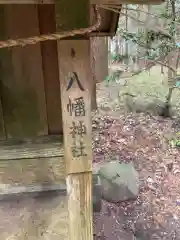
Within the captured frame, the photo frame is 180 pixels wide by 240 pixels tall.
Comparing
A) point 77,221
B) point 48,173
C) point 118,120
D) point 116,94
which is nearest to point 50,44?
point 48,173

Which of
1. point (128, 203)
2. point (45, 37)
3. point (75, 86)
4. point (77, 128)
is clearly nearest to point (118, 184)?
point (128, 203)

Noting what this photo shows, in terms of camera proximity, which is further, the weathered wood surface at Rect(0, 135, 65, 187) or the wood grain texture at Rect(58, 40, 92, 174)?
the weathered wood surface at Rect(0, 135, 65, 187)

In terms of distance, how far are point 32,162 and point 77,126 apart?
509 mm

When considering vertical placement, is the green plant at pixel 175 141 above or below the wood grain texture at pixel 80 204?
below

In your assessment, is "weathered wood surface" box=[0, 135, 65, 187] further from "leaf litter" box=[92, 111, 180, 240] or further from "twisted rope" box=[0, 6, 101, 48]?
"leaf litter" box=[92, 111, 180, 240]

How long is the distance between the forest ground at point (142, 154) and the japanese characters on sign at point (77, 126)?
184 cm

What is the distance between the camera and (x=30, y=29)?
1.54 meters

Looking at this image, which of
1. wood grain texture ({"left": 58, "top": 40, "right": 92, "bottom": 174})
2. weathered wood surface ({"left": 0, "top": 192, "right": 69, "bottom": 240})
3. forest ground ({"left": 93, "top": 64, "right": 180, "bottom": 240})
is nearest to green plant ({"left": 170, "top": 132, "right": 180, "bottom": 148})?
forest ground ({"left": 93, "top": 64, "right": 180, "bottom": 240})

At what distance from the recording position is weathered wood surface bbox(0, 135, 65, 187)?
66.5 inches

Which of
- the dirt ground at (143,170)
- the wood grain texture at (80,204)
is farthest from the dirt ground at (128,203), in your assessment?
the wood grain texture at (80,204)

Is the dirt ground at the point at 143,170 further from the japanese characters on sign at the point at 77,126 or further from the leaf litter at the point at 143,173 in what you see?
the japanese characters on sign at the point at 77,126

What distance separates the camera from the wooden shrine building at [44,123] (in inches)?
50.0

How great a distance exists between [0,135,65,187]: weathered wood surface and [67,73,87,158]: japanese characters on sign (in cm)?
35

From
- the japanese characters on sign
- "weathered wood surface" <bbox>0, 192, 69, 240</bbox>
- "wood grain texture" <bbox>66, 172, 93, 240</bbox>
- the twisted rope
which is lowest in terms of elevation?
"weathered wood surface" <bbox>0, 192, 69, 240</bbox>
